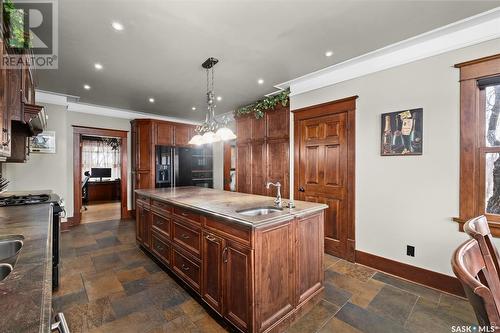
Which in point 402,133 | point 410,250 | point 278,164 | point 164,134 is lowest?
point 410,250

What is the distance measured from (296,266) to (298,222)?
1.25 ft

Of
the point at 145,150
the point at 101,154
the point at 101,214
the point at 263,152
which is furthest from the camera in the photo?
the point at 101,154

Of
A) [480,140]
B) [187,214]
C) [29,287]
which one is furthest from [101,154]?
[480,140]

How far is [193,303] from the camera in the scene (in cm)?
221

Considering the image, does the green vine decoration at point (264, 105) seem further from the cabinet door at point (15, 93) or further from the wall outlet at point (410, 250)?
the cabinet door at point (15, 93)

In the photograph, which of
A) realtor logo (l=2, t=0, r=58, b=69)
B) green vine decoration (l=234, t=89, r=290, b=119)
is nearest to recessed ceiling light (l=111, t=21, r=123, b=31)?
realtor logo (l=2, t=0, r=58, b=69)

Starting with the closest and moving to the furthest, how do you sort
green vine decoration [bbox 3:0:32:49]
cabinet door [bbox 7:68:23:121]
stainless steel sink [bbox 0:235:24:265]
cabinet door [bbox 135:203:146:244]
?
1. stainless steel sink [bbox 0:235:24:265]
2. green vine decoration [bbox 3:0:32:49]
3. cabinet door [bbox 7:68:23:121]
4. cabinet door [bbox 135:203:146:244]

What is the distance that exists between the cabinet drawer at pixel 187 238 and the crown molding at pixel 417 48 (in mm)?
2797

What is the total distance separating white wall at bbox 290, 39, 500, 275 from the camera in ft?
7.75

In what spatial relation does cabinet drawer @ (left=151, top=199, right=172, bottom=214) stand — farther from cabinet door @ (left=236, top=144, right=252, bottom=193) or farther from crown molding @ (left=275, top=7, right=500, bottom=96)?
crown molding @ (left=275, top=7, right=500, bottom=96)

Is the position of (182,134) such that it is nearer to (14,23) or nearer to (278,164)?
(278,164)

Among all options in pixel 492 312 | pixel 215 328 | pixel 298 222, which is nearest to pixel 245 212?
pixel 298 222

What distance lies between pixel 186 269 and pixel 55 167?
13.0 ft

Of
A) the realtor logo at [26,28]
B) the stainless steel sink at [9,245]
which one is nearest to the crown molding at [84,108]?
the realtor logo at [26,28]
